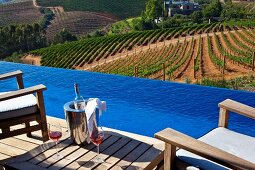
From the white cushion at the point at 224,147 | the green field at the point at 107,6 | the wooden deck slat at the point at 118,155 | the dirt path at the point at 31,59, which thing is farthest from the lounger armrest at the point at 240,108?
the green field at the point at 107,6

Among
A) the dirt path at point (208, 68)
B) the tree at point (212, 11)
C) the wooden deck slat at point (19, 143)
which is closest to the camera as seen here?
the wooden deck slat at point (19, 143)

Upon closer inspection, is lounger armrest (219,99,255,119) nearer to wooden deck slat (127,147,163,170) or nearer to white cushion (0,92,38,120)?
wooden deck slat (127,147,163,170)

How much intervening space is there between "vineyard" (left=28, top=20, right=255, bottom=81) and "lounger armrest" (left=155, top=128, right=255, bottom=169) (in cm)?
831

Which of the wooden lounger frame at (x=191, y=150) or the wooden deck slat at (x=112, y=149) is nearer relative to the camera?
the wooden lounger frame at (x=191, y=150)

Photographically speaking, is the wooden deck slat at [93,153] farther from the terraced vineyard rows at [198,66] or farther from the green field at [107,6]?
the green field at [107,6]

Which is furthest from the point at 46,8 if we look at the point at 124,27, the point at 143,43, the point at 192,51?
the point at 192,51

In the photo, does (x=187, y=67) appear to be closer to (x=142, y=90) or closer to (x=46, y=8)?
(x=142, y=90)

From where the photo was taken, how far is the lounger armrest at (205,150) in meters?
1.67

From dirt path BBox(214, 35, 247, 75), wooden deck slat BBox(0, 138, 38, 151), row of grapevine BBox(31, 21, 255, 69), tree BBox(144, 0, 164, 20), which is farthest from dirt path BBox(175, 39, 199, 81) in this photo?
tree BBox(144, 0, 164, 20)

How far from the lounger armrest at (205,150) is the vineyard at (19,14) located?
59.7 meters

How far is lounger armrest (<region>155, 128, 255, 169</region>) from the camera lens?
1.67m

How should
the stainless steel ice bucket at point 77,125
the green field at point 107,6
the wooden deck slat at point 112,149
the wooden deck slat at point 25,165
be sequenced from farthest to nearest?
1. the green field at point 107,6
2. the stainless steel ice bucket at point 77,125
3. the wooden deck slat at point 112,149
4. the wooden deck slat at point 25,165

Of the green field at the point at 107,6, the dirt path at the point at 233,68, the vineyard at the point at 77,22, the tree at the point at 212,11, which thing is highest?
the green field at the point at 107,6

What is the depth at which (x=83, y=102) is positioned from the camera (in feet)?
8.39
